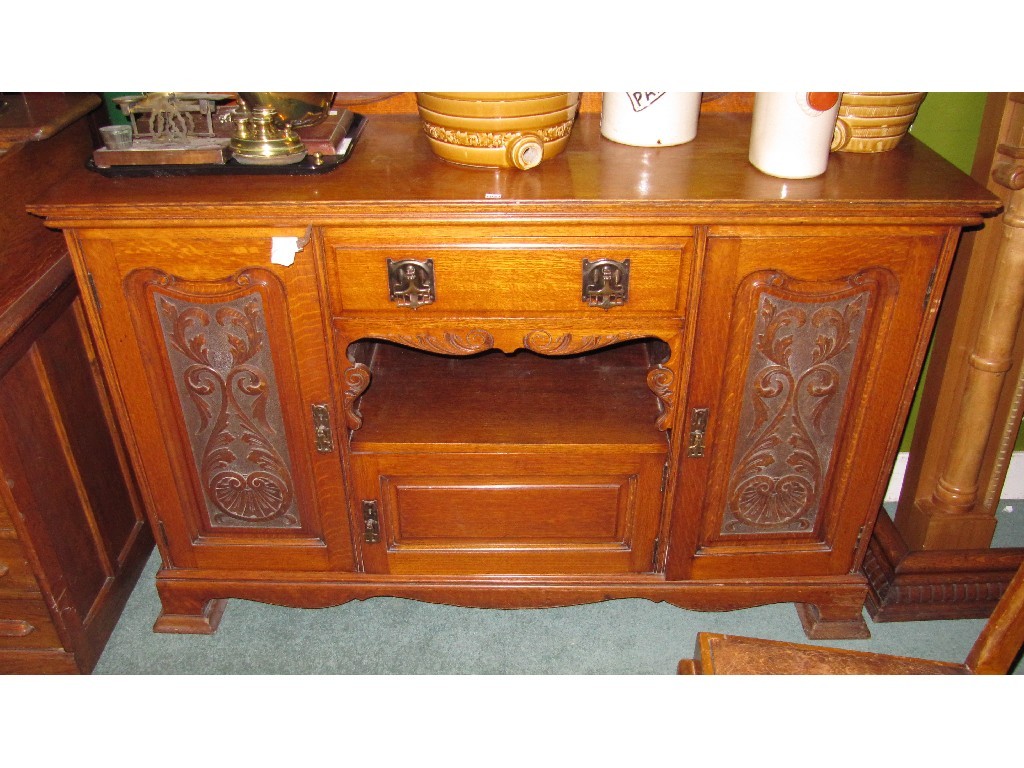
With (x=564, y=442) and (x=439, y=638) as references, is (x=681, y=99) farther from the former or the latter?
(x=439, y=638)

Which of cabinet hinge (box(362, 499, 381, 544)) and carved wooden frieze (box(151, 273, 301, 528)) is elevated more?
carved wooden frieze (box(151, 273, 301, 528))

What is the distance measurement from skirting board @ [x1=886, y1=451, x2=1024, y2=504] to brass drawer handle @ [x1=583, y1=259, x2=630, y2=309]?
1.27 metres

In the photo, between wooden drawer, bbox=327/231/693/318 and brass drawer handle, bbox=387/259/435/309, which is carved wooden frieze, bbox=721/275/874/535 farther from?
brass drawer handle, bbox=387/259/435/309

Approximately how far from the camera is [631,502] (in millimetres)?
1804

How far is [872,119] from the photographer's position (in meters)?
1.56

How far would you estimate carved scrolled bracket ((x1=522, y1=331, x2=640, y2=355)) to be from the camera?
1551 millimetres

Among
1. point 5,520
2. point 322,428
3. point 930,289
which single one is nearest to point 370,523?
point 322,428

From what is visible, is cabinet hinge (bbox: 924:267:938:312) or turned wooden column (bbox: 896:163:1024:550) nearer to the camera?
cabinet hinge (bbox: 924:267:938:312)

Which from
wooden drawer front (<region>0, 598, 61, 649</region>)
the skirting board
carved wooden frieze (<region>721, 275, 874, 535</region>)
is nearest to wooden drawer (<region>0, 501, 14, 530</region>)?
wooden drawer front (<region>0, 598, 61, 649</region>)

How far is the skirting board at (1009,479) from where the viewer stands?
7.58ft

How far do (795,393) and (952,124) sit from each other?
0.82 meters

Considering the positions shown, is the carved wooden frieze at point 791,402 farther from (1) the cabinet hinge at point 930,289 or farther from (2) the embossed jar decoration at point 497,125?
(2) the embossed jar decoration at point 497,125
